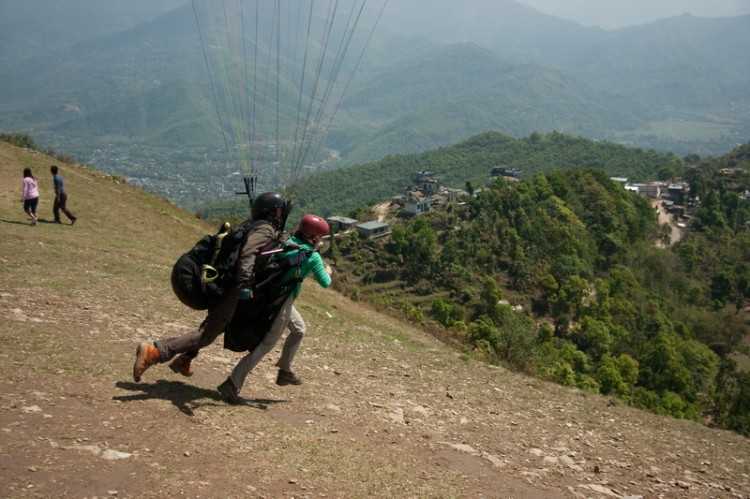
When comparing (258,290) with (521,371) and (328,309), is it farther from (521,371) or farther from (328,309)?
(328,309)

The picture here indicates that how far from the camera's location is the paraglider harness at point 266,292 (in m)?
5.55

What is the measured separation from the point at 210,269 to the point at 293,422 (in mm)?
1890

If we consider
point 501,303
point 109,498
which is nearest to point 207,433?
point 109,498

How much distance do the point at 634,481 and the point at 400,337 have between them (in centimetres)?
623

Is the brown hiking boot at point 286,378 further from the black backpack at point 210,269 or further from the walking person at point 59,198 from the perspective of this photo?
the walking person at point 59,198

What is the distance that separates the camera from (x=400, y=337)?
39.4 feet

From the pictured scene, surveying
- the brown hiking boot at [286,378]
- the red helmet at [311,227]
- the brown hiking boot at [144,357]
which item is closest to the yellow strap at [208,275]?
the brown hiking boot at [144,357]

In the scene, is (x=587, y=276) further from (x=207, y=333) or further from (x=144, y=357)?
(x=144, y=357)

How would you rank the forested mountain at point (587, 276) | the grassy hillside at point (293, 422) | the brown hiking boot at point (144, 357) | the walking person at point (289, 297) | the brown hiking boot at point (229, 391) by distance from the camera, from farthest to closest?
1. the forested mountain at point (587, 276)
2. the brown hiking boot at point (229, 391)
3. the walking person at point (289, 297)
4. the brown hiking boot at point (144, 357)
5. the grassy hillside at point (293, 422)

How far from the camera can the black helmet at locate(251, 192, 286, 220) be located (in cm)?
562

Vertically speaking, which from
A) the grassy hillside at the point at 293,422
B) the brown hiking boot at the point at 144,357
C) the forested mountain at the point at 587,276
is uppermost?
the brown hiking boot at the point at 144,357

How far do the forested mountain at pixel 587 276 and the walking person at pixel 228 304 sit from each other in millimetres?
37848

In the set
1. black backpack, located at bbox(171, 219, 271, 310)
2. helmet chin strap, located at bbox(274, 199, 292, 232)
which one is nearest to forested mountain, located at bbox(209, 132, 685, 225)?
helmet chin strap, located at bbox(274, 199, 292, 232)

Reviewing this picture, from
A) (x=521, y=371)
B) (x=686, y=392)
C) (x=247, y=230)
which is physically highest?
(x=247, y=230)
